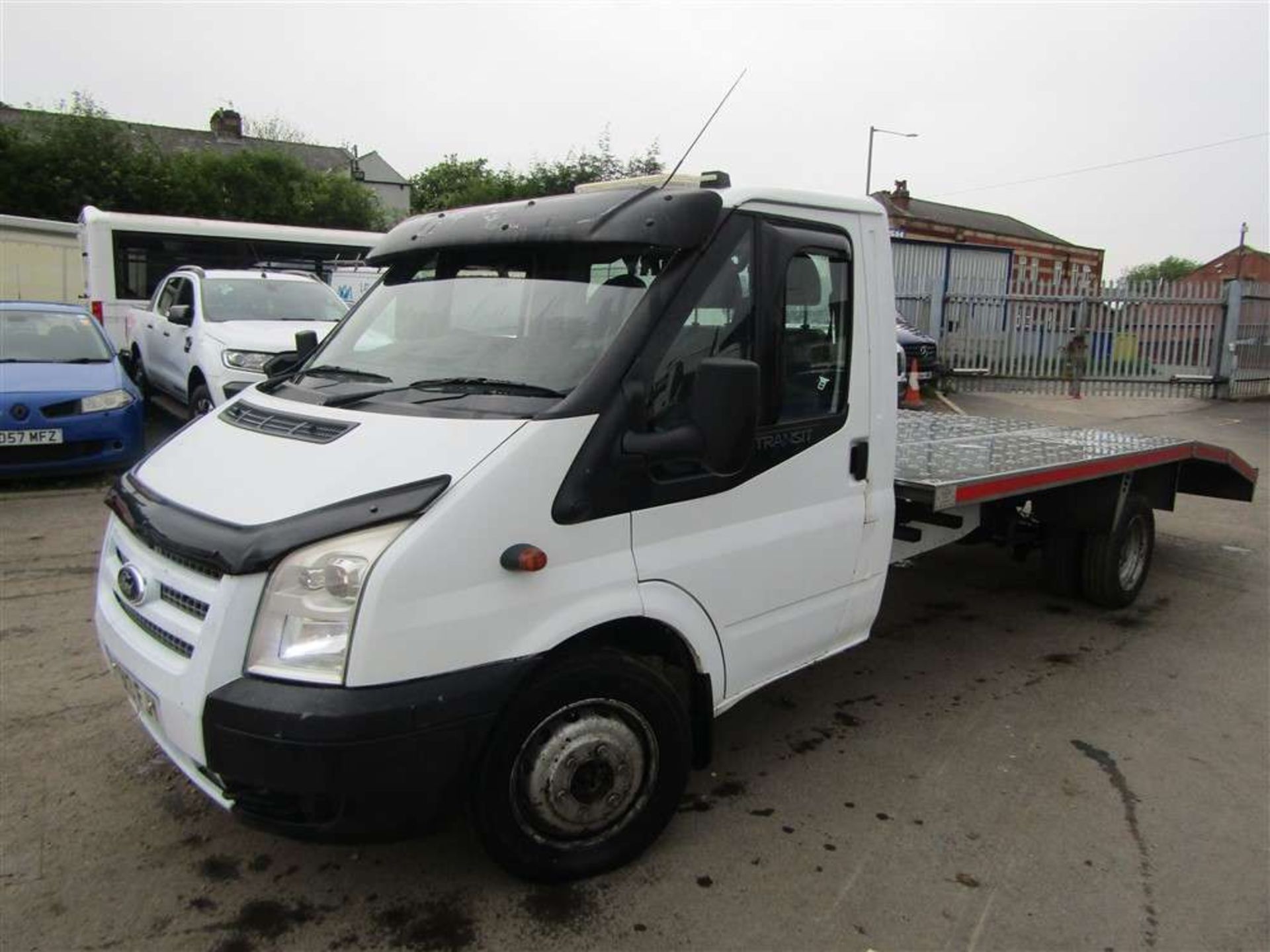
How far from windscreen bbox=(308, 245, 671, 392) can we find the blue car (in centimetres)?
562

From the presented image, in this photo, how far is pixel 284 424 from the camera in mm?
2969

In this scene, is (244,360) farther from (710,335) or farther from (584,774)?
(584,774)

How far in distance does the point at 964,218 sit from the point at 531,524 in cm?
5231

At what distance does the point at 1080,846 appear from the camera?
321cm

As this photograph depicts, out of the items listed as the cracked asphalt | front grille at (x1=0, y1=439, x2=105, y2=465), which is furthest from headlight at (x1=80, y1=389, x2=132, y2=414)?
the cracked asphalt

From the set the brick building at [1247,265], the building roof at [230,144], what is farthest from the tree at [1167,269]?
the building roof at [230,144]

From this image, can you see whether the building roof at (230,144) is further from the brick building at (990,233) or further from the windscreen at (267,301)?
the windscreen at (267,301)

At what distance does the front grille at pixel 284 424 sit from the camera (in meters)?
2.78

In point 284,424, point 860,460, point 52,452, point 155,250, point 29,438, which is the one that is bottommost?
point 52,452

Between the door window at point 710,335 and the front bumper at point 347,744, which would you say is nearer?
the front bumper at point 347,744

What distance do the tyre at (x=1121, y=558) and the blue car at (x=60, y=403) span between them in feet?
26.0

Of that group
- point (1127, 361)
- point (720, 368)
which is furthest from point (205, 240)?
point (1127, 361)

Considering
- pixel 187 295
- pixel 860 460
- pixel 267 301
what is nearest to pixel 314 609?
pixel 860 460

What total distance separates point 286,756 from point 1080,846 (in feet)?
8.81
